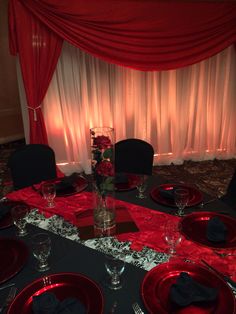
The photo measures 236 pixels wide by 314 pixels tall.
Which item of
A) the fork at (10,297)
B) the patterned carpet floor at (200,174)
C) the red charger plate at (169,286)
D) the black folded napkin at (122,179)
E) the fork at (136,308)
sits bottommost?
the patterned carpet floor at (200,174)

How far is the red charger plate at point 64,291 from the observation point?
0.91 meters

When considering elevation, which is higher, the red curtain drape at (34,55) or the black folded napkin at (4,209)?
the red curtain drape at (34,55)

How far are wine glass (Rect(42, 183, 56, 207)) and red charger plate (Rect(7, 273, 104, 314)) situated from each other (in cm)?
60

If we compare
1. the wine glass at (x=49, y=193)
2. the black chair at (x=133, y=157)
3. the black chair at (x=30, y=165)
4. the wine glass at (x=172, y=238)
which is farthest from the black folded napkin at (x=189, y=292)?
the black chair at (x=30, y=165)

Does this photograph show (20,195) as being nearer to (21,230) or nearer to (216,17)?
(21,230)

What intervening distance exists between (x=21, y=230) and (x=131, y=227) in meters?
0.53

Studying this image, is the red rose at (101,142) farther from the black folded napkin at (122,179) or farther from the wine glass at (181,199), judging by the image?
the black folded napkin at (122,179)

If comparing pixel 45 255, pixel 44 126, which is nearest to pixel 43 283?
pixel 45 255

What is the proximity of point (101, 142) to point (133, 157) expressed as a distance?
1.08m

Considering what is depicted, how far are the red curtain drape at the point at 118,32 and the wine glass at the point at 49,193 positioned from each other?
2027mm

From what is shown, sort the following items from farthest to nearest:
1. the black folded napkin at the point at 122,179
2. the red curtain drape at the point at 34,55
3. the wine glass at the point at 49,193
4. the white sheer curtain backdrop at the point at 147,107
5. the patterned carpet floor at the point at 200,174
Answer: the white sheer curtain backdrop at the point at 147,107 < the patterned carpet floor at the point at 200,174 < the red curtain drape at the point at 34,55 < the black folded napkin at the point at 122,179 < the wine glass at the point at 49,193

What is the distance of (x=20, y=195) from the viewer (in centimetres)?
173

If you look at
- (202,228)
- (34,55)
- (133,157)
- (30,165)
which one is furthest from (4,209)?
(34,55)

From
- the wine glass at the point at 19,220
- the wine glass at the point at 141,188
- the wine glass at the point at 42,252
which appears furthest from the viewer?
the wine glass at the point at 141,188
